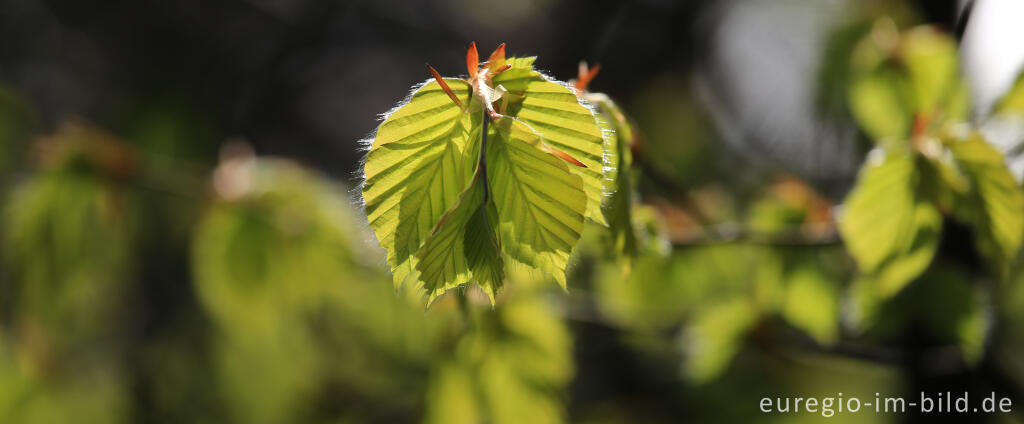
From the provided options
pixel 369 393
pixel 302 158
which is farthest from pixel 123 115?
pixel 369 393

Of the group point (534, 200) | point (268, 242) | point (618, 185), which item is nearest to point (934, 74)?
point (618, 185)

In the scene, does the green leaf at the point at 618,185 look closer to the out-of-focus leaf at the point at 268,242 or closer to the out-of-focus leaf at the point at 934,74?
the out-of-focus leaf at the point at 934,74

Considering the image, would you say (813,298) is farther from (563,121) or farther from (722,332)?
(563,121)

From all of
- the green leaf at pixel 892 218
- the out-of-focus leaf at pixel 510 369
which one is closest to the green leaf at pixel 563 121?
the green leaf at pixel 892 218

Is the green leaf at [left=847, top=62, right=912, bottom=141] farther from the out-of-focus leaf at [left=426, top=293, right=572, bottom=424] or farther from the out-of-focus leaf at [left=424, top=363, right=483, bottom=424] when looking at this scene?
the out-of-focus leaf at [left=424, top=363, right=483, bottom=424]

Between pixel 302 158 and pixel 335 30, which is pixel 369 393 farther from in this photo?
pixel 335 30

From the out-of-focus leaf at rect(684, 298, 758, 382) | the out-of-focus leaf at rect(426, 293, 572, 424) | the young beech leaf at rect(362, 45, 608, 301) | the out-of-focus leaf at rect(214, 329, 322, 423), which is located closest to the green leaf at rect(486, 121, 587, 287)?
the young beech leaf at rect(362, 45, 608, 301)
